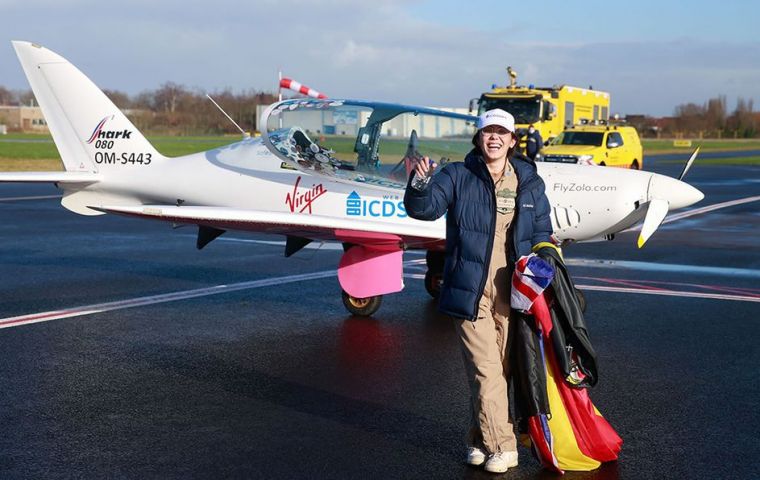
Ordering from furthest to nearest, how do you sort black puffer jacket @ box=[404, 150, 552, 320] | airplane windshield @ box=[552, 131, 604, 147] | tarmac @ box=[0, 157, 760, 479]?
airplane windshield @ box=[552, 131, 604, 147], tarmac @ box=[0, 157, 760, 479], black puffer jacket @ box=[404, 150, 552, 320]

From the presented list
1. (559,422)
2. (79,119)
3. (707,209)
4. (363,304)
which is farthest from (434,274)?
(707,209)

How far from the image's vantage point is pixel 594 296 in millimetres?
9898

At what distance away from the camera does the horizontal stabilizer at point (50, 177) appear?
9.48m

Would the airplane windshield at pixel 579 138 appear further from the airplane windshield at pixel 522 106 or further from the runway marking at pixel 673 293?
the runway marking at pixel 673 293

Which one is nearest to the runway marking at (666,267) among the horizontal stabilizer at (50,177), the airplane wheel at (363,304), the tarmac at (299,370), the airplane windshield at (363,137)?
the tarmac at (299,370)

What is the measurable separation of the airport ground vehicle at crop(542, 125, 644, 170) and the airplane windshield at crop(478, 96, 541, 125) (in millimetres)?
1066

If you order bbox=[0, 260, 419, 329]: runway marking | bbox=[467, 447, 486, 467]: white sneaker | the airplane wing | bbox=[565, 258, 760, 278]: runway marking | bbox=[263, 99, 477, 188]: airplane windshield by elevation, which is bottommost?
bbox=[565, 258, 760, 278]: runway marking

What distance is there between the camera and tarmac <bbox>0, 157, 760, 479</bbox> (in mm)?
4949

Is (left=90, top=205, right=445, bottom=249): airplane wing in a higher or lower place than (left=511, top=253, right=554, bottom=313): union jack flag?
lower

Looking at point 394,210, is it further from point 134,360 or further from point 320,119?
point 134,360

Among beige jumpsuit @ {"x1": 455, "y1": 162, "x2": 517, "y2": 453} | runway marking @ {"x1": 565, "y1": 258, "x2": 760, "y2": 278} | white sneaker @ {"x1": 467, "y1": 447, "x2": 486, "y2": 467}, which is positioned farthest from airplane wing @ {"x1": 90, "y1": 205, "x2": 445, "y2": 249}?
runway marking @ {"x1": 565, "y1": 258, "x2": 760, "y2": 278}

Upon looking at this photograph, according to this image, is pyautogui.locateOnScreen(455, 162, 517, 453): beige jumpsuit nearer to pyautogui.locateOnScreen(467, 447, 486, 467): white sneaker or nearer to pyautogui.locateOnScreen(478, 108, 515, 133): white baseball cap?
pyautogui.locateOnScreen(467, 447, 486, 467): white sneaker

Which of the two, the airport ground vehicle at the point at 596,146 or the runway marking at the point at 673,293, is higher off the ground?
→ the airport ground vehicle at the point at 596,146

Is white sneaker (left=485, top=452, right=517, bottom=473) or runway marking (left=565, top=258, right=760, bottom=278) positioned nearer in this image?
white sneaker (left=485, top=452, right=517, bottom=473)
